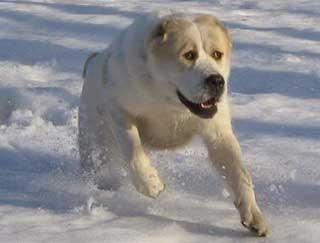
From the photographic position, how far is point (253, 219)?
156 inches

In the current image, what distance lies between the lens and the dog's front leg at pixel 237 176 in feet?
13.0

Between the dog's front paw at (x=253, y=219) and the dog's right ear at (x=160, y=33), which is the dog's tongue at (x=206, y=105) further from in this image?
the dog's front paw at (x=253, y=219)

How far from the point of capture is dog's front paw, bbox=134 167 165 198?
415 cm

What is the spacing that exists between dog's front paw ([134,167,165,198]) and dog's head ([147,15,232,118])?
41 centimetres

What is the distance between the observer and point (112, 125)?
4.55 meters

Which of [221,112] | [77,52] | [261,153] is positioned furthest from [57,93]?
[221,112]

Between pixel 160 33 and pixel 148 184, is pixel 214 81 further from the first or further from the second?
pixel 148 184

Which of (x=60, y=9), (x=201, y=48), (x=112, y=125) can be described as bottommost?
(x=60, y=9)

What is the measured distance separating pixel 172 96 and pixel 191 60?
23 cm

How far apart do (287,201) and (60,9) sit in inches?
264

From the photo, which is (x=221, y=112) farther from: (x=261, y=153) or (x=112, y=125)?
(x=261, y=153)

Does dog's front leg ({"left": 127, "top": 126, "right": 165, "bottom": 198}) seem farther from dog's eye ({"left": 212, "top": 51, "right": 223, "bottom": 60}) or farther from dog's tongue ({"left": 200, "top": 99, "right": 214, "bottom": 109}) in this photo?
dog's eye ({"left": 212, "top": 51, "right": 223, "bottom": 60})

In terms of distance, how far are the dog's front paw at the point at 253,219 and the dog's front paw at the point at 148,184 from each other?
17.3 inches

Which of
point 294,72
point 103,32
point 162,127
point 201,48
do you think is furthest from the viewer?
point 103,32
